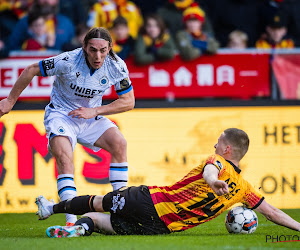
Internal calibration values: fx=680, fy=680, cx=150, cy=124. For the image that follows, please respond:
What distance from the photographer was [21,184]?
32.9 feet

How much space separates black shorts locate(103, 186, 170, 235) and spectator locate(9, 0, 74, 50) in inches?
231

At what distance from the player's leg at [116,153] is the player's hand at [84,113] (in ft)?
1.15

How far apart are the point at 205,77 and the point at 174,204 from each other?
5.10 metres

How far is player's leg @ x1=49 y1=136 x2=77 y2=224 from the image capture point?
7.03 metres

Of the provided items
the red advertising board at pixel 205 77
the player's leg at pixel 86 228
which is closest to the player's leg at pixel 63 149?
the player's leg at pixel 86 228

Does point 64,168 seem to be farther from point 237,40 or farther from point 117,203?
point 237,40

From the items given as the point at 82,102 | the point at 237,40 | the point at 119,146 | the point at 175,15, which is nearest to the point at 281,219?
the point at 119,146

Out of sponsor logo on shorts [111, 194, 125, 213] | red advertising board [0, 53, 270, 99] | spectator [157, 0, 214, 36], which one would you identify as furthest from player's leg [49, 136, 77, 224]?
spectator [157, 0, 214, 36]

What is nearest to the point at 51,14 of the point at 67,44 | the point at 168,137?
the point at 67,44

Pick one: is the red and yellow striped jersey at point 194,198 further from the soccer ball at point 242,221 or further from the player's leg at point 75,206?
the player's leg at point 75,206

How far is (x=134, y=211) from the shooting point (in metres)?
6.23

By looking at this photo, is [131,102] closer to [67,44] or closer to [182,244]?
[182,244]

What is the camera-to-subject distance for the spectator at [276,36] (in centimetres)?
1233

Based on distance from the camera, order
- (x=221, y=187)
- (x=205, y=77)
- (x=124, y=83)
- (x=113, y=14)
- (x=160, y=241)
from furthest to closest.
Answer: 1. (x=113, y=14)
2. (x=205, y=77)
3. (x=124, y=83)
4. (x=160, y=241)
5. (x=221, y=187)
